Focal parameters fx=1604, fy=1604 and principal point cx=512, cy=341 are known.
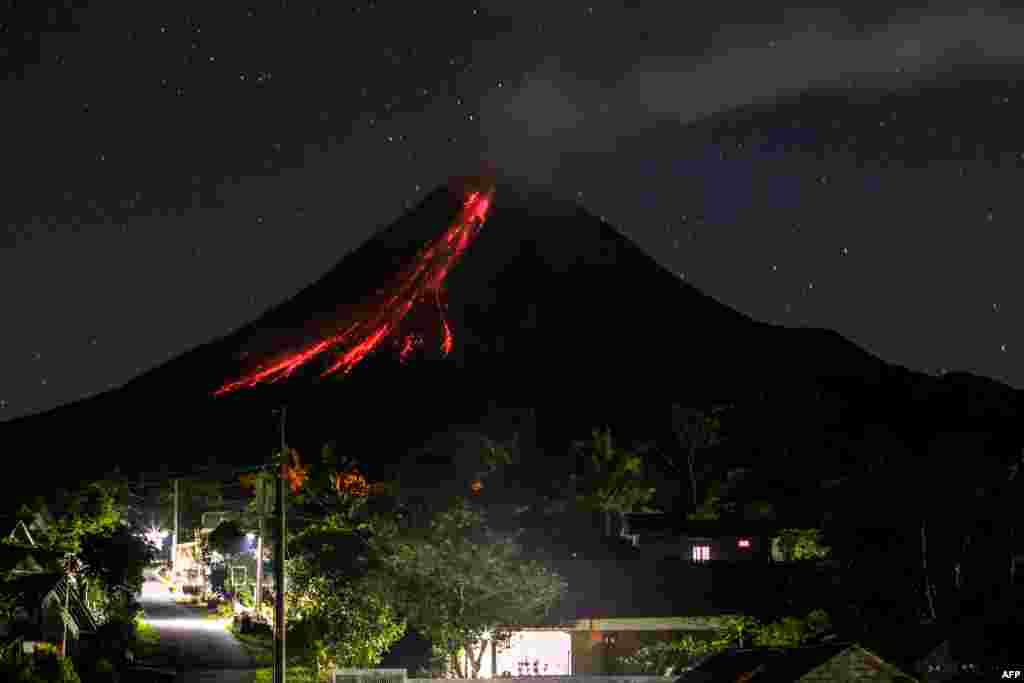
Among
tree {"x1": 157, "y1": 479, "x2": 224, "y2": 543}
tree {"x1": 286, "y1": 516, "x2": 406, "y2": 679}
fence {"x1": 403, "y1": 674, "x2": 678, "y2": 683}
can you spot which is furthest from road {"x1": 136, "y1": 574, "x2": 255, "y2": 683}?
tree {"x1": 157, "y1": 479, "x2": 224, "y2": 543}

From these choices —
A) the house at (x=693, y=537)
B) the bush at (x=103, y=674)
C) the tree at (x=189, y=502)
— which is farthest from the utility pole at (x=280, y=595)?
the tree at (x=189, y=502)

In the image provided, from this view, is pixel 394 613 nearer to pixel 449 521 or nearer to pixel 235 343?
pixel 449 521

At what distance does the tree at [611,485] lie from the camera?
67.8 meters

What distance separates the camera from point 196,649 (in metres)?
42.5

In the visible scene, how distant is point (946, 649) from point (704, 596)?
1053cm

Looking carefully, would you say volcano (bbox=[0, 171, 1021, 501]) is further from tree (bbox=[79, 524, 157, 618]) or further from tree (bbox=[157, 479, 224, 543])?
tree (bbox=[79, 524, 157, 618])

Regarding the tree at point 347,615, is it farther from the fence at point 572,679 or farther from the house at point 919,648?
the house at point 919,648

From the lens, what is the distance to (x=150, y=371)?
180250mm

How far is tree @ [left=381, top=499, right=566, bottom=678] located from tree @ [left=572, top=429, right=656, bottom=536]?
27.8 metres

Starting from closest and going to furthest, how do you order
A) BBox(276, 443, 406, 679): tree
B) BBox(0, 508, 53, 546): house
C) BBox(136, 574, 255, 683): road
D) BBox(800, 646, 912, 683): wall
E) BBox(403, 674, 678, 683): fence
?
BBox(800, 646, 912, 683): wall < BBox(403, 674, 678, 683): fence < BBox(276, 443, 406, 679): tree < BBox(136, 574, 255, 683): road < BBox(0, 508, 53, 546): house

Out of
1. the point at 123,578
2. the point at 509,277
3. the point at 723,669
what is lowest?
the point at 723,669

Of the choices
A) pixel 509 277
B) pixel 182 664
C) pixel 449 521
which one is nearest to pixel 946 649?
pixel 449 521

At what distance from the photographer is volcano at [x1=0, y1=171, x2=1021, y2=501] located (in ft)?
442

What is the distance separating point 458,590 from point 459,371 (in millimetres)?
116034
